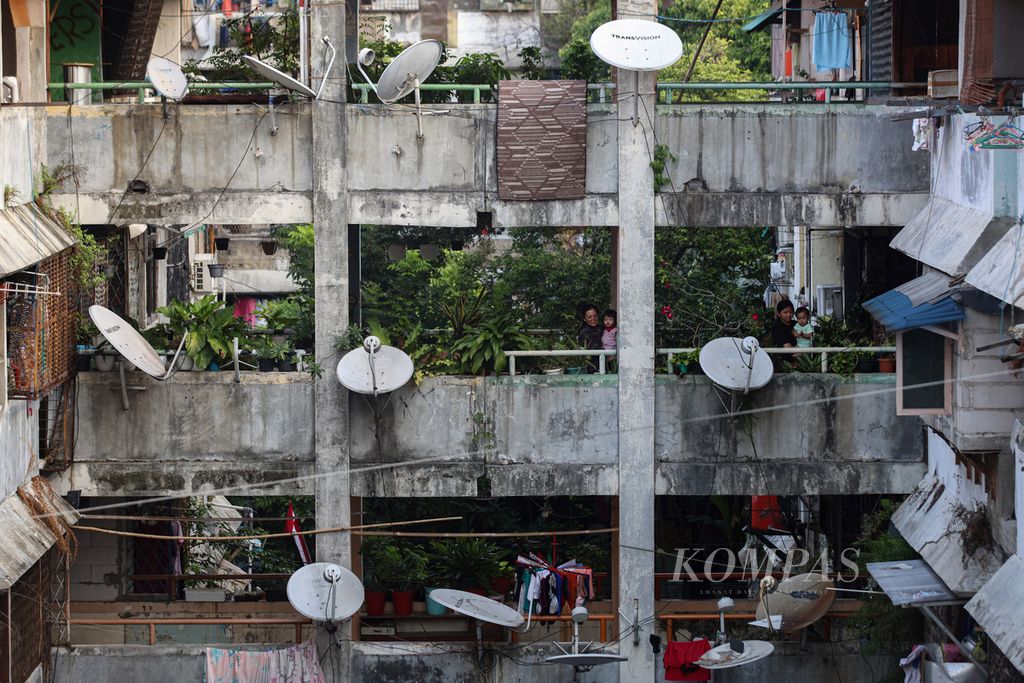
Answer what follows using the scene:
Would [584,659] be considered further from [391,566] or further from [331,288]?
[391,566]

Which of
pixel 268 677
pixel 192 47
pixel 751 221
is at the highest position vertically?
pixel 192 47

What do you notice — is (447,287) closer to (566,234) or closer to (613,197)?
(566,234)

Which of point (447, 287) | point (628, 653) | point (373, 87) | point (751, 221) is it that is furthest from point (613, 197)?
point (447, 287)

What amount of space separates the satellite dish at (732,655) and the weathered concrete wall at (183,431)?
5562 mm

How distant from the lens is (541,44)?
43.2m

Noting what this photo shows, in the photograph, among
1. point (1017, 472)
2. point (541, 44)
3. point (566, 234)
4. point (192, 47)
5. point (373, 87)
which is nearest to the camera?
point (1017, 472)

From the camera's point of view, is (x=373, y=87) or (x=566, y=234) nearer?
(x=373, y=87)

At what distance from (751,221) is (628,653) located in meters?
5.89

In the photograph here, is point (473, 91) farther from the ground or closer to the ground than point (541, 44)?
closer to the ground

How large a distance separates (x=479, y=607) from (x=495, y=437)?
7.22 ft

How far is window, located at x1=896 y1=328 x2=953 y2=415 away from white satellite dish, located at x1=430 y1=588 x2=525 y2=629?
5477mm

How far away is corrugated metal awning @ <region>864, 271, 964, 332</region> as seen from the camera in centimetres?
1697

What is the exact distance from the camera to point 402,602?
2147 cm

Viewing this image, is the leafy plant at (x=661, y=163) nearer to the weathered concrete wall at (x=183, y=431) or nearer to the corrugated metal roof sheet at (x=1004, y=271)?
the corrugated metal roof sheet at (x=1004, y=271)
